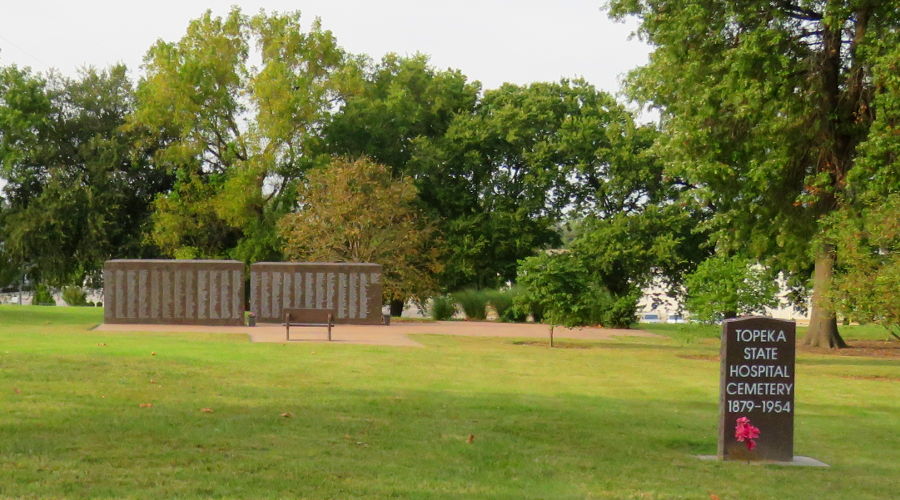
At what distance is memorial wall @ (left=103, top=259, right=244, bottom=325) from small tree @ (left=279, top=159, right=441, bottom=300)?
Answer: 7132 millimetres

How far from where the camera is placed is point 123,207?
47750 millimetres

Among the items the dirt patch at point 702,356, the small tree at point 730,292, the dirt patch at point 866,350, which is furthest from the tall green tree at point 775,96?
the dirt patch at point 702,356

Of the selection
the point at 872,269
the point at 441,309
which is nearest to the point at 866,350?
the point at 872,269

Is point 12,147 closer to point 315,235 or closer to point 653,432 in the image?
point 315,235

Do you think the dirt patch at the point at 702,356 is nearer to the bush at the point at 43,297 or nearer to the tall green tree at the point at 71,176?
the tall green tree at the point at 71,176

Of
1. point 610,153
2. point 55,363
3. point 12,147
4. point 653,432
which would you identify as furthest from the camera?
point 12,147

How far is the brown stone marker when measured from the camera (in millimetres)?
10445

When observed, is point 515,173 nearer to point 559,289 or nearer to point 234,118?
point 234,118

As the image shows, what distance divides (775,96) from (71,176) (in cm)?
3150

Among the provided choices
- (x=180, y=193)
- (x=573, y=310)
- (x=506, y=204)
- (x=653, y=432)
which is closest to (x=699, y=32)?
(x=573, y=310)

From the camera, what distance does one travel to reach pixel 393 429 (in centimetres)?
1123

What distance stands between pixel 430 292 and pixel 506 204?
5.71 m

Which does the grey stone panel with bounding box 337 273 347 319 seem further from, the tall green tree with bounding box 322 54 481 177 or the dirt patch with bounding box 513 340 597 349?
the tall green tree with bounding box 322 54 481 177

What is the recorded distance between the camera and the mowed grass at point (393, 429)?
8.37 meters
